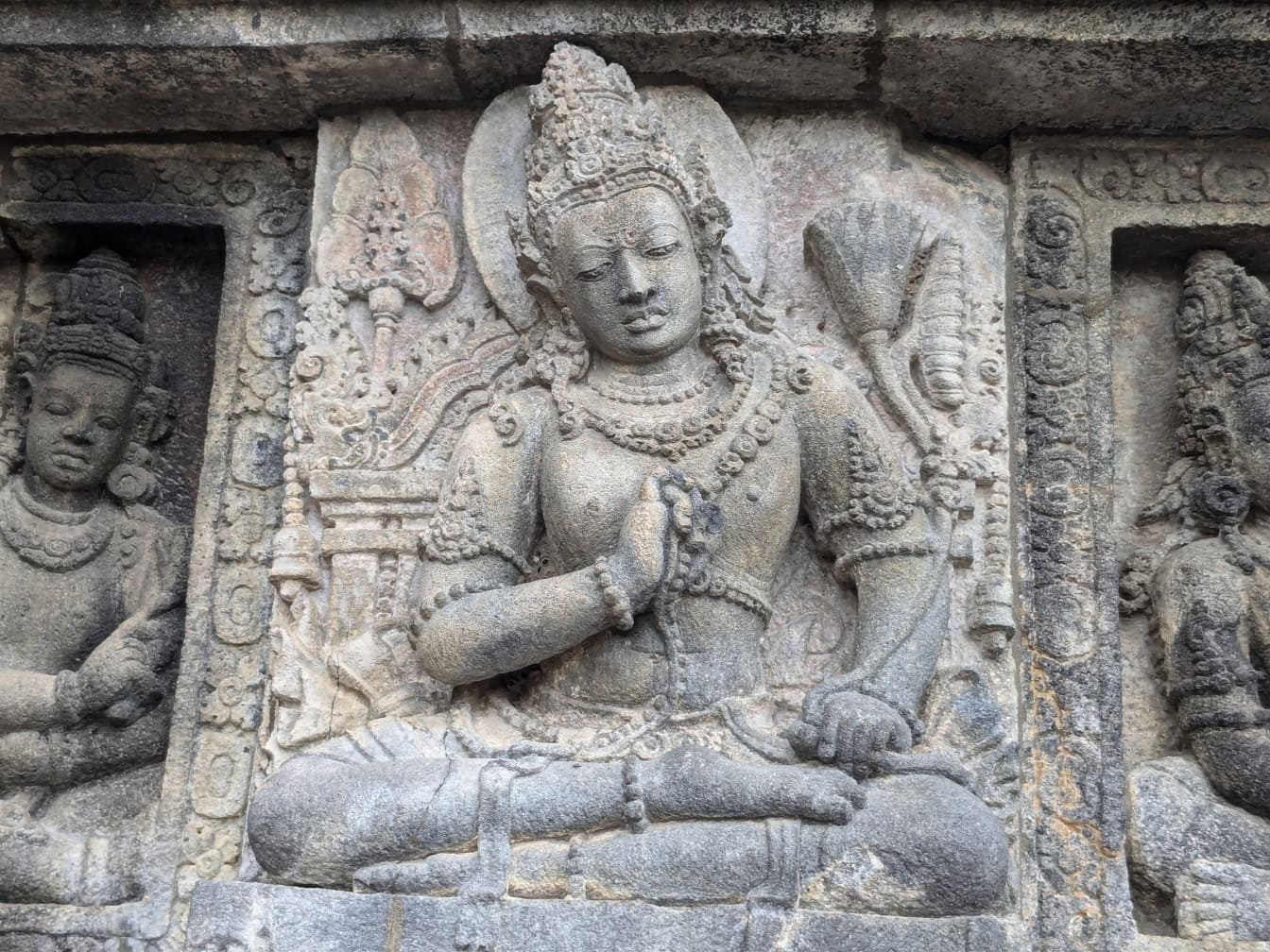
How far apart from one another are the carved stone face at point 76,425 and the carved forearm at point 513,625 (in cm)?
138

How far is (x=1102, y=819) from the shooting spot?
4.13 m

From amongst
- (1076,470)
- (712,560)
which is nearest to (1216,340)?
(1076,470)

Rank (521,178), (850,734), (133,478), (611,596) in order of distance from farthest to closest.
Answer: (133,478) → (521,178) → (611,596) → (850,734)

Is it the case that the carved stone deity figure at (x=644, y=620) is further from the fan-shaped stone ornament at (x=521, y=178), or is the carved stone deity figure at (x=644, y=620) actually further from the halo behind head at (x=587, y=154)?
the fan-shaped stone ornament at (x=521, y=178)

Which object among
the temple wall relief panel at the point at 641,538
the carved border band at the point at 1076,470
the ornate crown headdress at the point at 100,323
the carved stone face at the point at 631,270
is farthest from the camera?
the ornate crown headdress at the point at 100,323

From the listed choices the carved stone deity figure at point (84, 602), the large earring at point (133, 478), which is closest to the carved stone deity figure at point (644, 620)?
the carved stone deity figure at point (84, 602)

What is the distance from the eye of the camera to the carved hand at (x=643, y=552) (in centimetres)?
400

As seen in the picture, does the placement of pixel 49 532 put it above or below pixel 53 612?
above

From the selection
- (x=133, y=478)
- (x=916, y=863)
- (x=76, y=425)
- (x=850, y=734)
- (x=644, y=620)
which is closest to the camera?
(x=916, y=863)

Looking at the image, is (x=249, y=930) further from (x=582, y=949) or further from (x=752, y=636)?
Answer: (x=752, y=636)

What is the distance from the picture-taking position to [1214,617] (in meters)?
4.35

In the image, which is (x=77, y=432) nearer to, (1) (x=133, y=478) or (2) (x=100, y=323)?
(1) (x=133, y=478)

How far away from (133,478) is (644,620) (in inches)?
67.8

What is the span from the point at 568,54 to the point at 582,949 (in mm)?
2354
